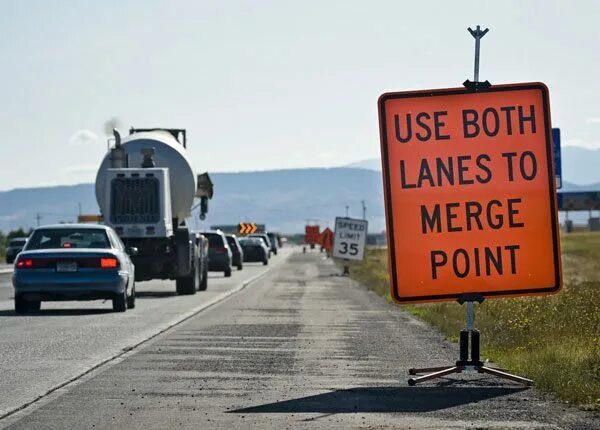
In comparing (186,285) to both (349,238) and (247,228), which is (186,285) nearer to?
(349,238)

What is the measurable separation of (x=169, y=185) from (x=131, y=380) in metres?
20.8

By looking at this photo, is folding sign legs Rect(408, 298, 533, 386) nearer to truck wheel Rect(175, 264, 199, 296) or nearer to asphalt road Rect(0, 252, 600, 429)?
asphalt road Rect(0, 252, 600, 429)

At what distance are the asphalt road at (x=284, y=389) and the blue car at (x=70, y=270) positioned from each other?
3371mm

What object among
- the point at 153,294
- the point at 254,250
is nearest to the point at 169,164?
the point at 153,294

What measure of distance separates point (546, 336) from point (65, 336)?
6.55 metres

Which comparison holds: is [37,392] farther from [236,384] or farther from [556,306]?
[556,306]

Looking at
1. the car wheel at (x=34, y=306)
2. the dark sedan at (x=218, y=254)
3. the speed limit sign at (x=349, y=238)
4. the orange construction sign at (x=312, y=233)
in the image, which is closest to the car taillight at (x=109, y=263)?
the car wheel at (x=34, y=306)

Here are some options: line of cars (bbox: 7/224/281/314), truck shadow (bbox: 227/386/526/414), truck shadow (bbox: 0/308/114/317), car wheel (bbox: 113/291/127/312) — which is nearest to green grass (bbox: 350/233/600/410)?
truck shadow (bbox: 227/386/526/414)

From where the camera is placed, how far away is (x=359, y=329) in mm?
21594

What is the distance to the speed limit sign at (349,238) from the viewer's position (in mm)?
50344

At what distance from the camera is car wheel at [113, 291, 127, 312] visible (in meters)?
26.0

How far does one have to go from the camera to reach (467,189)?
12.9 m

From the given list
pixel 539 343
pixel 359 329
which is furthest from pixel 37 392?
pixel 359 329

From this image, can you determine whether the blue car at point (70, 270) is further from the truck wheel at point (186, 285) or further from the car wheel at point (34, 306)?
the truck wheel at point (186, 285)
